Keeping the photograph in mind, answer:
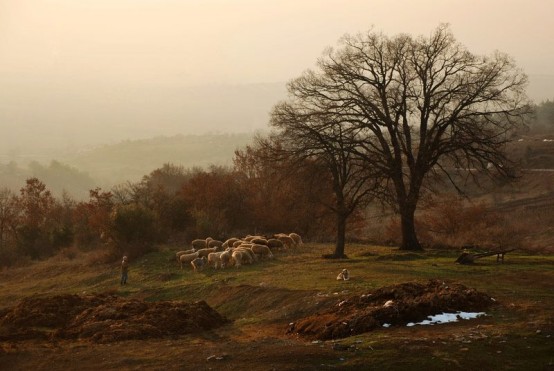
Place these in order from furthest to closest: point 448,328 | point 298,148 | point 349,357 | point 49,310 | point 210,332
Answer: point 298,148, point 49,310, point 210,332, point 448,328, point 349,357

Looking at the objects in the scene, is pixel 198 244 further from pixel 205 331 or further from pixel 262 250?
pixel 205 331

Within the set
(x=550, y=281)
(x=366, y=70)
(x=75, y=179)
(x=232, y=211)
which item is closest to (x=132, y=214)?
(x=232, y=211)

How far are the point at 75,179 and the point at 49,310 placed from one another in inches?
7003

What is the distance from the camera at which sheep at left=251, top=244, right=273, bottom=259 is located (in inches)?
1232

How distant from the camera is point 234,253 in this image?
29797mm

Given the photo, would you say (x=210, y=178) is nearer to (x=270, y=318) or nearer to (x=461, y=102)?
(x=461, y=102)

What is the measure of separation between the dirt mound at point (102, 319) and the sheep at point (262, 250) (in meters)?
9.84

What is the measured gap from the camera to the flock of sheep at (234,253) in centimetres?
3003

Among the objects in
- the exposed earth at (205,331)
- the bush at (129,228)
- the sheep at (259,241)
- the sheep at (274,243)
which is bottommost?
the exposed earth at (205,331)

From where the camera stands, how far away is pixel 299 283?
22688 millimetres

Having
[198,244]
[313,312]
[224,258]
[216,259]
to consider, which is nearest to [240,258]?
[224,258]

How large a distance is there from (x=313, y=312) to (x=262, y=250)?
13.2 metres

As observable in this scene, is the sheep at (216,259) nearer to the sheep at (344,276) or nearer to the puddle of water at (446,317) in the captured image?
the sheep at (344,276)

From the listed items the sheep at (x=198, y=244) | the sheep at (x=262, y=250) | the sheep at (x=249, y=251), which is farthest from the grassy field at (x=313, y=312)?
the sheep at (x=198, y=244)
